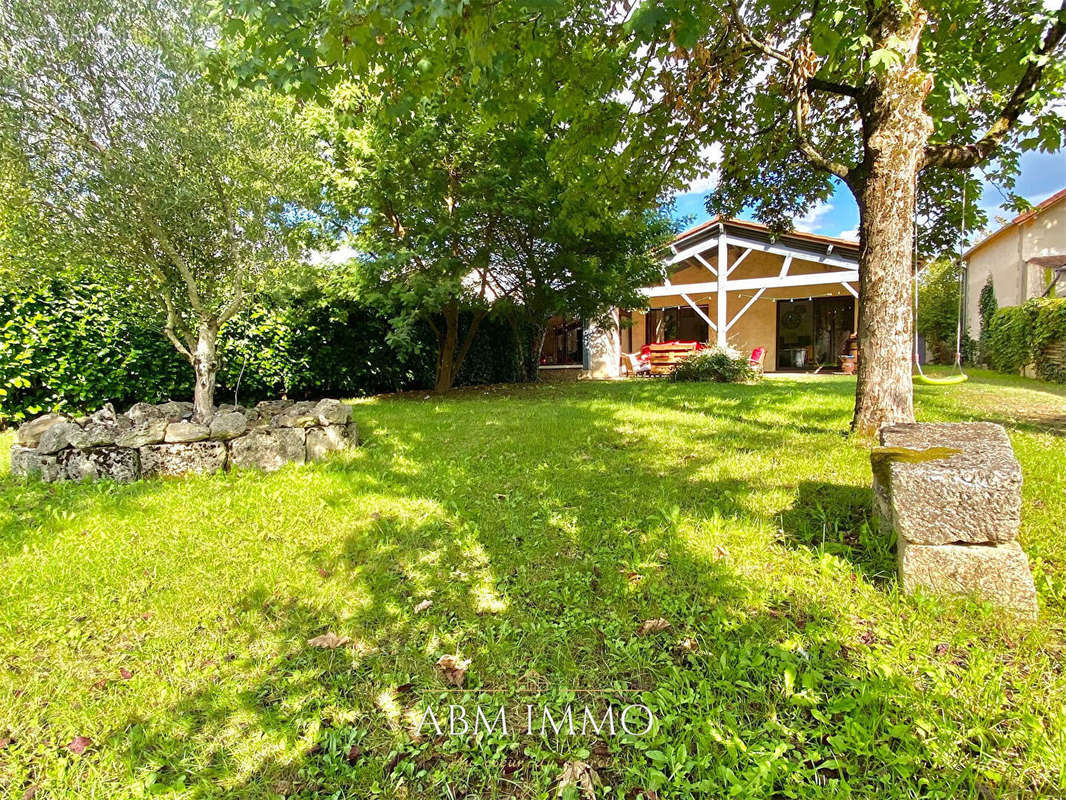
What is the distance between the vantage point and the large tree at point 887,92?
3916 mm

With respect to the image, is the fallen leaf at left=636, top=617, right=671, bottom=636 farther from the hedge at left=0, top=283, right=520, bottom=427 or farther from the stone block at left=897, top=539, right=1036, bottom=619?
the hedge at left=0, top=283, right=520, bottom=427

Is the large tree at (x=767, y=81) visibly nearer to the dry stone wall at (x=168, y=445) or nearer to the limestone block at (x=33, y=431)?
the dry stone wall at (x=168, y=445)

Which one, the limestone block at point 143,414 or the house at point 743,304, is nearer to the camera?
the limestone block at point 143,414

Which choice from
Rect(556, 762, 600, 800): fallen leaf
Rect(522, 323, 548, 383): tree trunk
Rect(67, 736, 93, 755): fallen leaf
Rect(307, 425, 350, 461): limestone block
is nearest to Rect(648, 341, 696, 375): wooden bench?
Rect(522, 323, 548, 383): tree trunk

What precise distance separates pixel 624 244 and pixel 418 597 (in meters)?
9.22

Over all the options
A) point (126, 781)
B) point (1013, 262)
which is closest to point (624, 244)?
point (126, 781)

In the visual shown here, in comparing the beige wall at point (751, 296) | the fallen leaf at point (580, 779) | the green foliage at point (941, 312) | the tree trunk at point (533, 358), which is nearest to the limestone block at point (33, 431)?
the fallen leaf at point (580, 779)

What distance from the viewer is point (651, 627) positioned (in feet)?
6.95

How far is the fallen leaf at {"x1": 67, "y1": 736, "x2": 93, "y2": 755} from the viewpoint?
5.34ft

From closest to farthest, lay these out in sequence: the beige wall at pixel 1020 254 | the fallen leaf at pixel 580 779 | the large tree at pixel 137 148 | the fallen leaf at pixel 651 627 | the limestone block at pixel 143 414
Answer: the fallen leaf at pixel 580 779 < the fallen leaf at pixel 651 627 < the large tree at pixel 137 148 < the limestone block at pixel 143 414 < the beige wall at pixel 1020 254

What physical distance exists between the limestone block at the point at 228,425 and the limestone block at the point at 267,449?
0.08m

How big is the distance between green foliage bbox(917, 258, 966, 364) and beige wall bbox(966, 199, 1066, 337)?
2.27ft

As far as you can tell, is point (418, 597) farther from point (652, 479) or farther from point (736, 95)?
point (736, 95)

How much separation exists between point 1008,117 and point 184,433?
8120 millimetres
